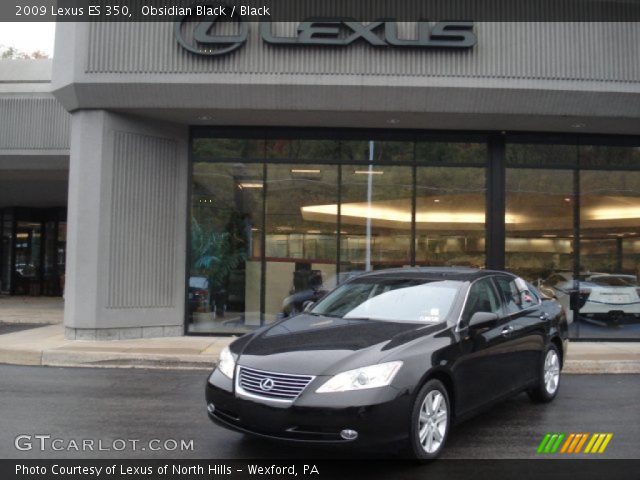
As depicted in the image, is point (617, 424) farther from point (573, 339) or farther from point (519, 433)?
point (573, 339)

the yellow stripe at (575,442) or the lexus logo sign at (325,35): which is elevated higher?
the lexus logo sign at (325,35)

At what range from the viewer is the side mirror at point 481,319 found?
5430 mm

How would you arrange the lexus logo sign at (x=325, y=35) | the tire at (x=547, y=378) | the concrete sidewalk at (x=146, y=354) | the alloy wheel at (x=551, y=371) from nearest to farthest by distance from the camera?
1. the tire at (x=547, y=378)
2. the alloy wheel at (x=551, y=371)
3. the concrete sidewalk at (x=146, y=354)
4. the lexus logo sign at (x=325, y=35)

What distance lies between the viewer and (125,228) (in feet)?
38.0

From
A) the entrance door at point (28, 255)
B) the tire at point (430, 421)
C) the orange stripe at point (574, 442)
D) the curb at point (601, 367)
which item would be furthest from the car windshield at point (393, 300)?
the entrance door at point (28, 255)

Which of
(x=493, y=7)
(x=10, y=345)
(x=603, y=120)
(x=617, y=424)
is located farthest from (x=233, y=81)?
(x=617, y=424)

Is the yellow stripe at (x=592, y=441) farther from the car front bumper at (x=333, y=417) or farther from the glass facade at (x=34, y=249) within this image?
the glass facade at (x=34, y=249)

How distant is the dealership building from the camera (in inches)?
432

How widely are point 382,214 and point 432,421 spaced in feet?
26.1

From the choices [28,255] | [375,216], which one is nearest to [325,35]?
A: [375,216]

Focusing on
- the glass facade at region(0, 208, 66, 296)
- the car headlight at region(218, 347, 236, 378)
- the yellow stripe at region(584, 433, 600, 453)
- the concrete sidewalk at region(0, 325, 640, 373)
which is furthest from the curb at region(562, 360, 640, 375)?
the glass facade at region(0, 208, 66, 296)

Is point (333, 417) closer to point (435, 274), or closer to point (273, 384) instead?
point (273, 384)

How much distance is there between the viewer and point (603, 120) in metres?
11.7

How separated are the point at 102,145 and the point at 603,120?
31.3 ft
